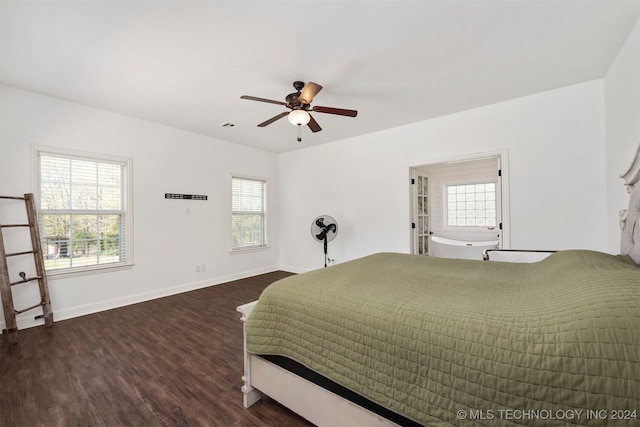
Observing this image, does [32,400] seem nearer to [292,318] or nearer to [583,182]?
[292,318]

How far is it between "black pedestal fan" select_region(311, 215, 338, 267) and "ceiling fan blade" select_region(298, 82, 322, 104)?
2245 millimetres

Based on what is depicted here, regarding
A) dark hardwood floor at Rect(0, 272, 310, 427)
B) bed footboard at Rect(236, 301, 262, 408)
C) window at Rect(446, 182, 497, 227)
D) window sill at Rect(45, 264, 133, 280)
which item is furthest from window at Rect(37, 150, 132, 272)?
window at Rect(446, 182, 497, 227)

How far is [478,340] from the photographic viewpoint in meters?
0.95

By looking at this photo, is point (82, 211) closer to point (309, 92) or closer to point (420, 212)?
point (309, 92)

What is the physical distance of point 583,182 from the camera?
111 inches

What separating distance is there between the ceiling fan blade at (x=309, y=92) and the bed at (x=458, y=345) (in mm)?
1628

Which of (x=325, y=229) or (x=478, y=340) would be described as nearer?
(x=478, y=340)

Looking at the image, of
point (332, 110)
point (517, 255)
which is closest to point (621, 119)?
point (517, 255)

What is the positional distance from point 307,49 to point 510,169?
2780 millimetres

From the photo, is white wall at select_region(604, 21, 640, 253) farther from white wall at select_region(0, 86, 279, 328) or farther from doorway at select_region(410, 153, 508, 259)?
white wall at select_region(0, 86, 279, 328)

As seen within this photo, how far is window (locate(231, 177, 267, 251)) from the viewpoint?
4996mm

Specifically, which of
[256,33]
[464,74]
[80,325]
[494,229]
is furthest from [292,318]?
[494,229]

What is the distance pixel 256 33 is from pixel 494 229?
5.29 metres

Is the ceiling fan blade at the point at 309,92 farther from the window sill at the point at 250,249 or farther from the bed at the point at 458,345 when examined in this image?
the window sill at the point at 250,249
